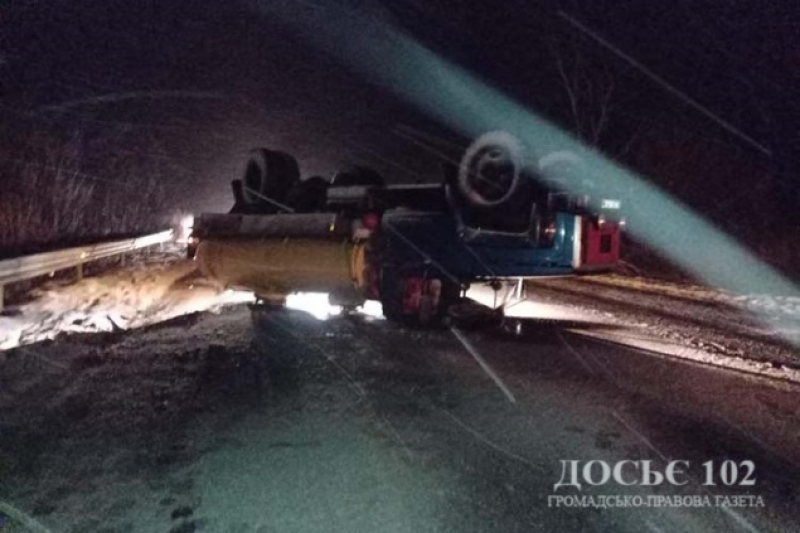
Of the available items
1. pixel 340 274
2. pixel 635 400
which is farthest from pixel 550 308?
pixel 635 400

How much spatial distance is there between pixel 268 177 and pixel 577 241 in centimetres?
547

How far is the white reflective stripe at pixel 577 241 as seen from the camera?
32.1 feet

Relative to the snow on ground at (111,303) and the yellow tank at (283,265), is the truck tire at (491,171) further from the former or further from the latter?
the snow on ground at (111,303)

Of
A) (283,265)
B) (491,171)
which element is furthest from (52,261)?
(491,171)

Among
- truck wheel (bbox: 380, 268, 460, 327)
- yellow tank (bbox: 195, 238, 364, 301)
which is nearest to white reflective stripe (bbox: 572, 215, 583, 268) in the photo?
truck wheel (bbox: 380, 268, 460, 327)

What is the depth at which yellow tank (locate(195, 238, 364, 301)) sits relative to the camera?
10.9 metres

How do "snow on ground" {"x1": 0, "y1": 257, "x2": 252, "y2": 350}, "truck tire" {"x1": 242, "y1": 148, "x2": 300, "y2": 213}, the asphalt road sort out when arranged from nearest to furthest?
the asphalt road < "snow on ground" {"x1": 0, "y1": 257, "x2": 252, "y2": 350} < "truck tire" {"x1": 242, "y1": 148, "x2": 300, "y2": 213}

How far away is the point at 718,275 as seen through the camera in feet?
67.0

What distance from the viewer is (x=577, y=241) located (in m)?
9.80

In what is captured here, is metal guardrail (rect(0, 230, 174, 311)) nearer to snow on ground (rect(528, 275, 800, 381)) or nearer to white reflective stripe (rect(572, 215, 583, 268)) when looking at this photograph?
white reflective stripe (rect(572, 215, 583, 268))

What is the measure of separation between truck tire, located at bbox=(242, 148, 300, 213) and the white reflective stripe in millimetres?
5064

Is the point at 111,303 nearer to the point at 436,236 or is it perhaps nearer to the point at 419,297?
the point at 419,297

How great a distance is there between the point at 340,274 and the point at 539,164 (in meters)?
3.02

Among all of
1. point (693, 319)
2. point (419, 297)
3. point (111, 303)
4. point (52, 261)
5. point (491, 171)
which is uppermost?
point (491, 171)
